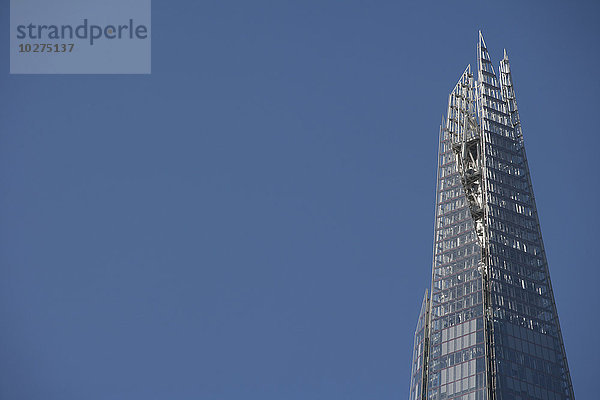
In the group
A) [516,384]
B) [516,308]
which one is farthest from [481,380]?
[516,308]

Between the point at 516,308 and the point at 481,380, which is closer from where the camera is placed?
the point at 481,380

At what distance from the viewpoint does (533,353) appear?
186875mm

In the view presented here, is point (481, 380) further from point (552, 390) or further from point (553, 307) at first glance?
point (553, 307)

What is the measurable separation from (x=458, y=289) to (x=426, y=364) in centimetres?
1576

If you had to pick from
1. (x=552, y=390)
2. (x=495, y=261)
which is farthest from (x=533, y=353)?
(x=495, y=261)

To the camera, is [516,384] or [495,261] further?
[495,261]

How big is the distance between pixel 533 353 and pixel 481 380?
1345cm

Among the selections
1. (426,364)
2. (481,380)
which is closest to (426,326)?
(426,364)

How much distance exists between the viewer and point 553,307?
198 m

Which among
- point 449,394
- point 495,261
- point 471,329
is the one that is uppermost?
point 495,261

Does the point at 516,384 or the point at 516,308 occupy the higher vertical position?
the point at 516,308

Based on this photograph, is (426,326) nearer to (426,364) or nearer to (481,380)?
(426,364)

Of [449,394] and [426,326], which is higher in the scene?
[426,326]

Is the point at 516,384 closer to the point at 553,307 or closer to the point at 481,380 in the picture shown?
the point at 481,380
